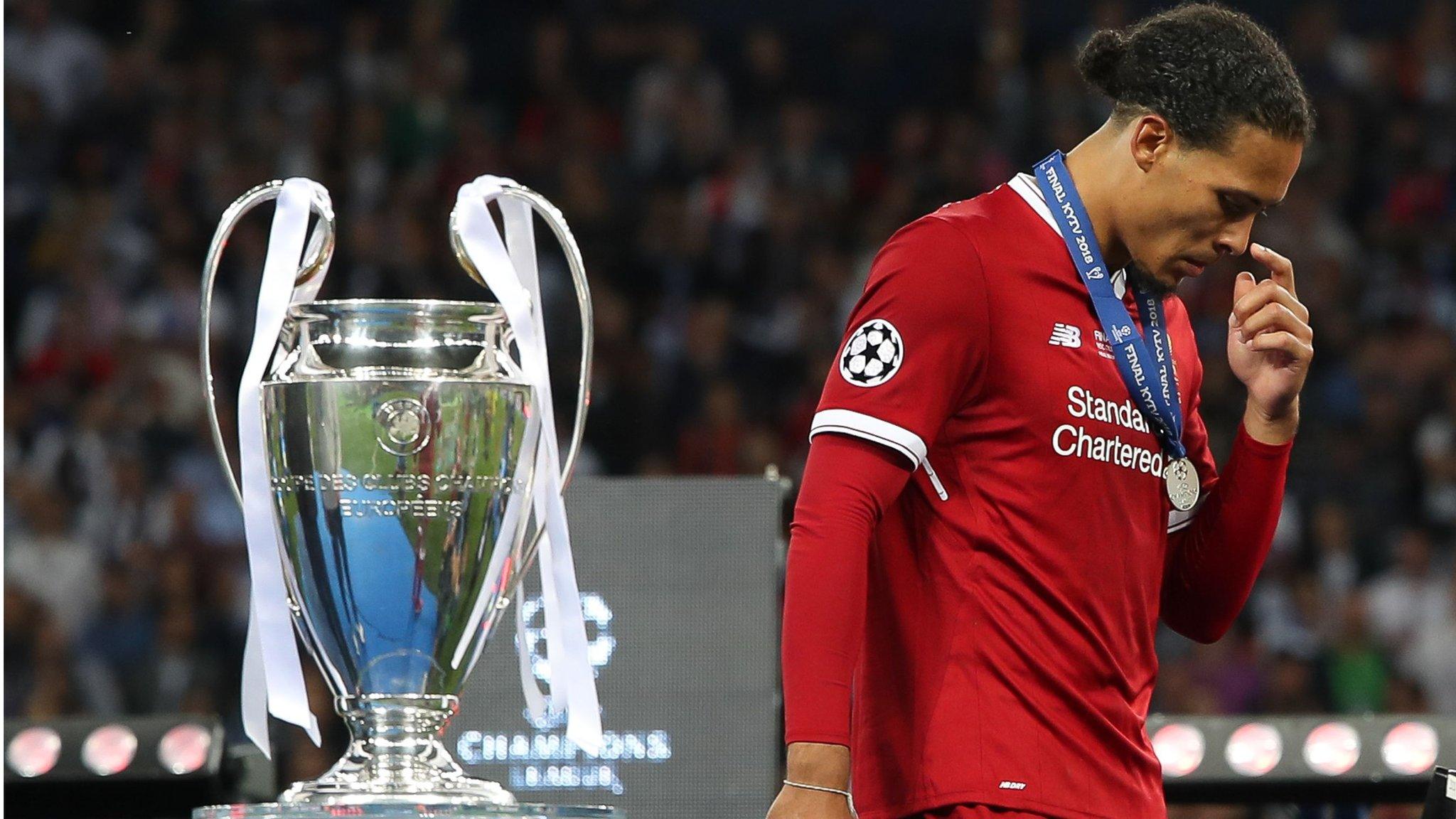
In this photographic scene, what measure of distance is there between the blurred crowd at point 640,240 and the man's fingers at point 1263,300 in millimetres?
4097

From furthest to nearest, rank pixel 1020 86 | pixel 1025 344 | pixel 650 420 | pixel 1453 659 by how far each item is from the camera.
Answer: pixel 1020 86
pixel 650 420
pixel 1453 659
pixel 1025 344

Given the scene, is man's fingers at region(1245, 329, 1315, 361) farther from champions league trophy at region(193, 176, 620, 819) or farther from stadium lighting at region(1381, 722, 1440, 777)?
stadium lighting at region(1381, 722, 1440, 777)

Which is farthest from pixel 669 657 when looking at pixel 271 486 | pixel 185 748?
pixel 271 486

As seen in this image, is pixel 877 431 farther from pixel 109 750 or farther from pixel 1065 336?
pixel 109 750

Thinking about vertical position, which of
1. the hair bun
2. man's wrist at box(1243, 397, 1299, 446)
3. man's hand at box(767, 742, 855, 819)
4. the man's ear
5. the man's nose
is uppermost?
the hair bun

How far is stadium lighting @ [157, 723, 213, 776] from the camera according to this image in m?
3.45

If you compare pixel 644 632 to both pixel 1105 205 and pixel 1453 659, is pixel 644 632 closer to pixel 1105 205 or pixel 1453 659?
pixel 1105 205

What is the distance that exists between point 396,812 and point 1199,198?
93 centimetres

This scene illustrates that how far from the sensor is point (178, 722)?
3490 mm

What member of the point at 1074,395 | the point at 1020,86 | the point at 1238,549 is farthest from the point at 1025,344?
the point at 1020,86

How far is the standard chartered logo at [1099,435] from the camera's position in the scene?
194 centimetres

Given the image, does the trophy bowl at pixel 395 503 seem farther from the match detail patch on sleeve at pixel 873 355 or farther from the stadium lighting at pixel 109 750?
the stadium lighting at pixel 109 750

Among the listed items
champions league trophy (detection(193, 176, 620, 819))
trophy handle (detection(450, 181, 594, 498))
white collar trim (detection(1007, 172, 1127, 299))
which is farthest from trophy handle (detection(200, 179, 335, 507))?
white collar trim (detection(1007, 172, 1127, 299))

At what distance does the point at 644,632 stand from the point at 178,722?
0.82 m
